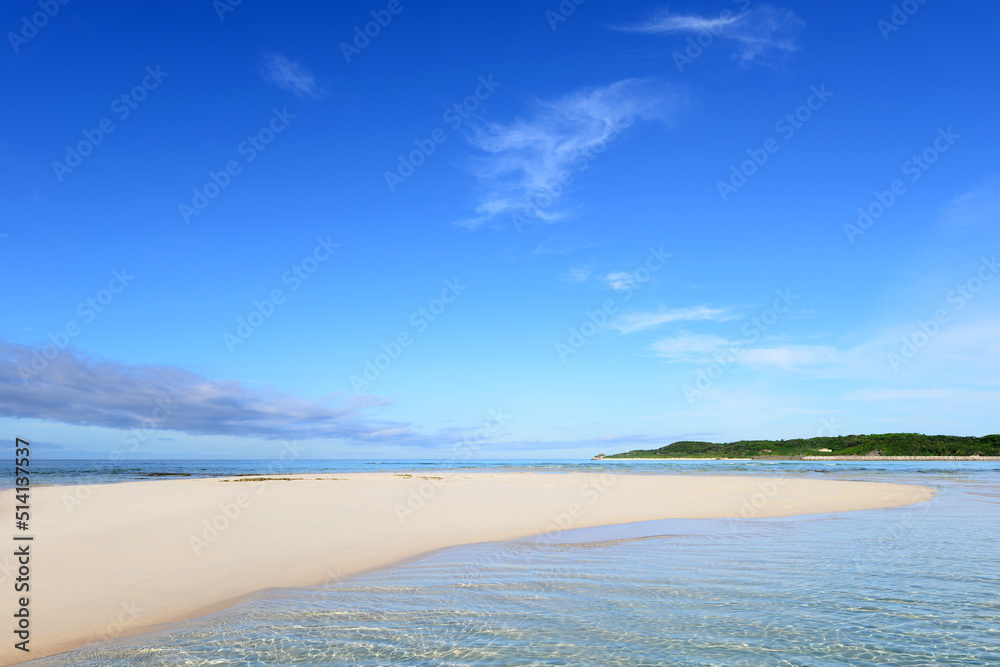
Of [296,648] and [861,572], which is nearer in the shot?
[296,648]

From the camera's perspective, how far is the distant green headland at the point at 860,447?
5172 inches

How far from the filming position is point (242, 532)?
17078 mm

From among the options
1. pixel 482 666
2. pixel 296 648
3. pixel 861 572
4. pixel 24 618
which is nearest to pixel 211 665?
pixel 296 648

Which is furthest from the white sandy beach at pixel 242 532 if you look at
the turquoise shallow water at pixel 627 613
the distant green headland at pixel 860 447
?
the distant green headland at pixel 860 447

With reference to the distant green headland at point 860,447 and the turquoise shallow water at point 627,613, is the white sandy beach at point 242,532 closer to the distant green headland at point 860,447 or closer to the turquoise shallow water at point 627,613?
the turquoise shallow water at point 627,613

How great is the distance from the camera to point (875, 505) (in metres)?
25.6

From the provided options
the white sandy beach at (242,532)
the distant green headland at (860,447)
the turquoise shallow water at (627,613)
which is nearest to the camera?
the turquoise shallow water at (627,613)

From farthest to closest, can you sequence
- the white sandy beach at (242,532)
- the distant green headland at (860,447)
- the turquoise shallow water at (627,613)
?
the distant green headland at (860,447), the white sandy beach at (242,532), the turquoise shallow water at (627,613)

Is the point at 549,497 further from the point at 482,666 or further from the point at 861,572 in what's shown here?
the point at 482,666

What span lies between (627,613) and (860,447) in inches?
6375

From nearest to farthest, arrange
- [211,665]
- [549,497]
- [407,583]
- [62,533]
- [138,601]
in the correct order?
[211,665], [138,601], [407,583], [62,533], [549,497]

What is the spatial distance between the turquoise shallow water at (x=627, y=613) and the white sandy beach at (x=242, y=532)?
1.11 m

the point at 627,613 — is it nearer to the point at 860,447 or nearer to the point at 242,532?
the point at 242,532

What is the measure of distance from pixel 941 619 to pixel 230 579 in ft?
40.8
